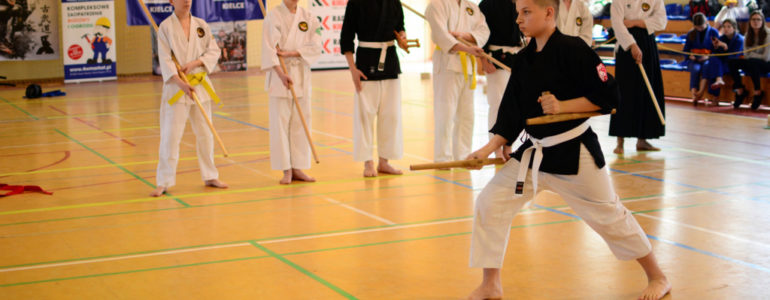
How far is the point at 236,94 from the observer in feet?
47.7

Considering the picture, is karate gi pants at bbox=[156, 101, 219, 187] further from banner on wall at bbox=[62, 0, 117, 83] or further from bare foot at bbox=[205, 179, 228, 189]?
banner on wall at bbox=[62, 0, 117, 83]

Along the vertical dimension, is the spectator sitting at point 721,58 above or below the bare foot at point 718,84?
above

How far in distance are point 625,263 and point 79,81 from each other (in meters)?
15.0

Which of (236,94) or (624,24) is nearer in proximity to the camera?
(624,24)

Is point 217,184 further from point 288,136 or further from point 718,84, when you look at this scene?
point 718,84

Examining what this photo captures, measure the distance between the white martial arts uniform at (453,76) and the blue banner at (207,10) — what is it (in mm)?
11006

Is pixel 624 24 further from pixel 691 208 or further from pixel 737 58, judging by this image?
pixel 737 58

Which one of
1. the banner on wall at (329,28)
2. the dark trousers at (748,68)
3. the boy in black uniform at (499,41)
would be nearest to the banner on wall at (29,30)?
the banner on wall at (329,28)

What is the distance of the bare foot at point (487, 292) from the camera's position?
389 cm

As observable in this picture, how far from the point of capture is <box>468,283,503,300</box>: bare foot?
389 centimetres

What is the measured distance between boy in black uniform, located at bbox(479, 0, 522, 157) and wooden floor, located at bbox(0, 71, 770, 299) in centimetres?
79

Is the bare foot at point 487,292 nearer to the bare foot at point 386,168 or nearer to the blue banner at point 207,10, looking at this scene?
the bare foot at point 386,168

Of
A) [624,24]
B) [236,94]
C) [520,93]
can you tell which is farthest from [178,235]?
[236,94]

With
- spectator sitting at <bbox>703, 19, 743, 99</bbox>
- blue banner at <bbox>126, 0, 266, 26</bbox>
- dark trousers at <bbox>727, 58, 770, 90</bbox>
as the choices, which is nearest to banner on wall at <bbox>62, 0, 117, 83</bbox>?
blue banner at <bbox>126, 0, 266, 26</bbox>
